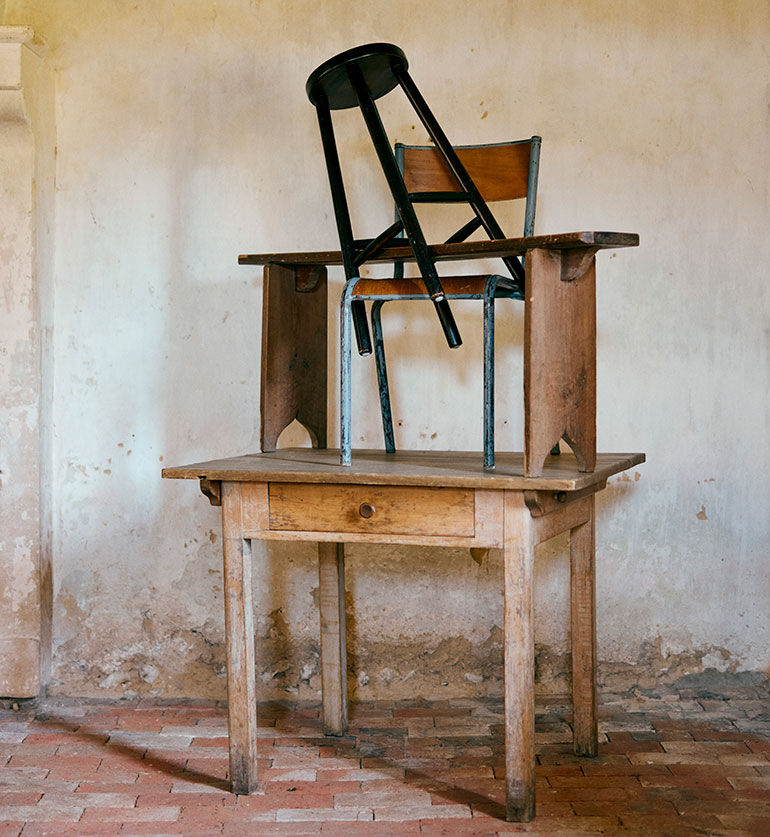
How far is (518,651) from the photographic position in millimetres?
2576

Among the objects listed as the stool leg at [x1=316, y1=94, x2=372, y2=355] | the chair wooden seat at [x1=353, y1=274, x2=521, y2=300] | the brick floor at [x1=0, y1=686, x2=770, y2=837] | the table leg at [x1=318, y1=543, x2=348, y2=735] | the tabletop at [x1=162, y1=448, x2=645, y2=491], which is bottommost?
the brick floor at [x1=0, y1=686, x2=770, y2=837]

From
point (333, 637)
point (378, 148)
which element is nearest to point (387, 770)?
point (333, 637)

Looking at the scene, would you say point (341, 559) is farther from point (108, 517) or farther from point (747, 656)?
point (747, 656)

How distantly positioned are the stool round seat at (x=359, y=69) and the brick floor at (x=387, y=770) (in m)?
2.05

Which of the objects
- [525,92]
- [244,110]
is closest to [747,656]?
[525,92]

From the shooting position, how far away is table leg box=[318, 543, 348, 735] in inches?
131

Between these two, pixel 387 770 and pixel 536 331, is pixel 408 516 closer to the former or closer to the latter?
pixel 536 331

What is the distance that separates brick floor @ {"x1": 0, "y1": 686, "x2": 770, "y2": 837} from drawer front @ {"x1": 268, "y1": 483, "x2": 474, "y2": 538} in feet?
2.59

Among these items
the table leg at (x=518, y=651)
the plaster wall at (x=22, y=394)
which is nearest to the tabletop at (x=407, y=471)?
the table leg at (x=518, y=651)

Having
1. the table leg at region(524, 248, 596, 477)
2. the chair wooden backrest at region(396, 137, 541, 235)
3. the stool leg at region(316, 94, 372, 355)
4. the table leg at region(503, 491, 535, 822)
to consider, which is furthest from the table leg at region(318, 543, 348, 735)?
the chair wooden backrest at region(396, 137, 541, 235)

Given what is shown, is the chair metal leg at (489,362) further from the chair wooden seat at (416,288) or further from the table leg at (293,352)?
the table leg at (293,352)

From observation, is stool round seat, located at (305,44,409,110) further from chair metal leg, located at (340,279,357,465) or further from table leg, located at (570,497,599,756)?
table leg, located at (570,497,599,756)

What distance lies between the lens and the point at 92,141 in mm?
3711

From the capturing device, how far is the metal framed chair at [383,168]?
2756 mm
